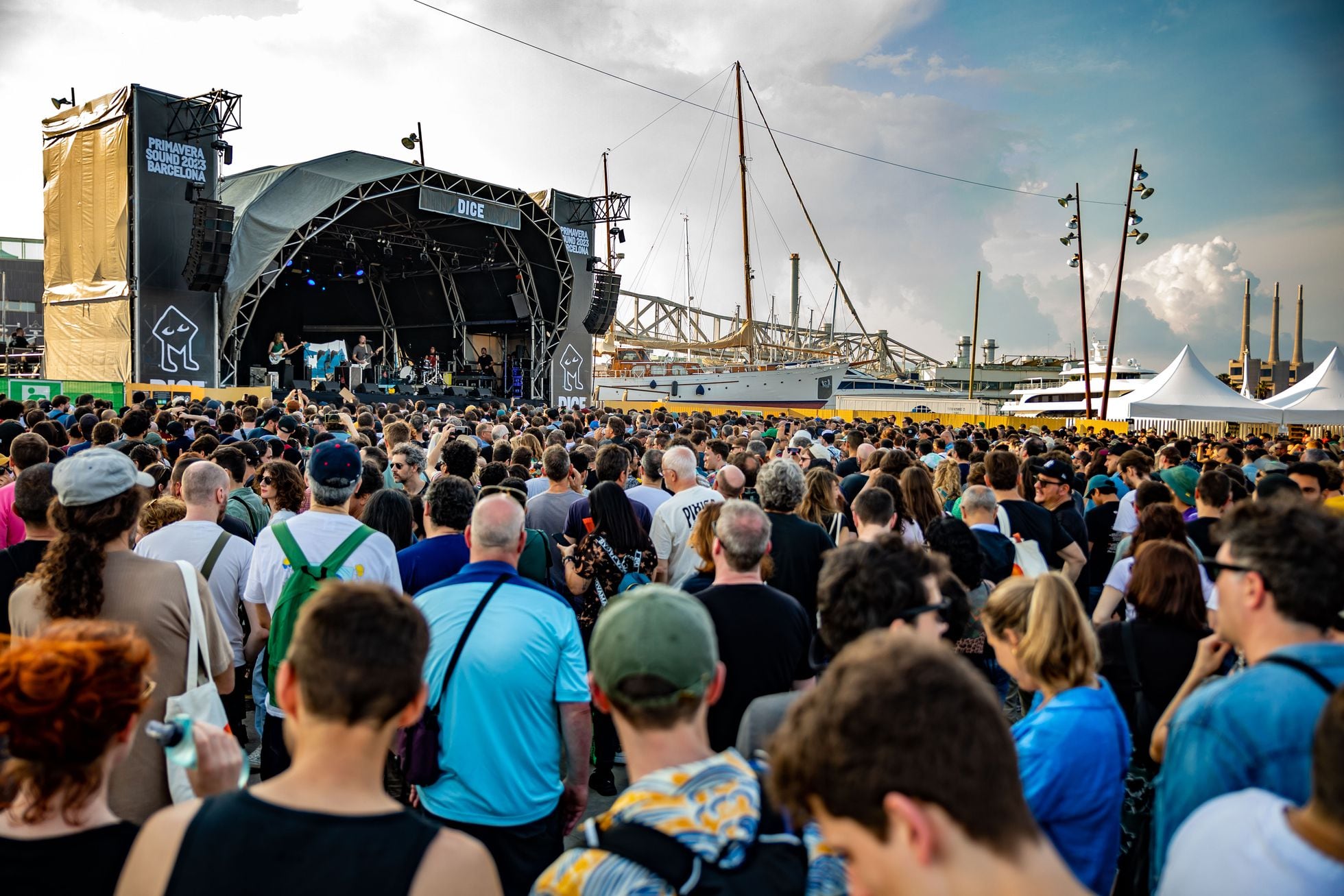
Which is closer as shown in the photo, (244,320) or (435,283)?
(244,320)

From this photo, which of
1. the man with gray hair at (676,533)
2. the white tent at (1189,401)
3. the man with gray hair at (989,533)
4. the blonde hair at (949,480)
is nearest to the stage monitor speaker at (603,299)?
the white tent at (1189,401)

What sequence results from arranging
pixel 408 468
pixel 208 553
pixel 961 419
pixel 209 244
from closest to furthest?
1. pixel 208 553
2. pixel 408 468
3. pixel 209 244
4. pixel 961 419

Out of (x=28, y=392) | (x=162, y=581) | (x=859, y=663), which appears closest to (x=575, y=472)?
(x=162, y=581)

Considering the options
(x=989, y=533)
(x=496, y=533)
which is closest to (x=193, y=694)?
(x=496, y=533)

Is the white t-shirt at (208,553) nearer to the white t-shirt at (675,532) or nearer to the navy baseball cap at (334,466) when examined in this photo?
the navy baseball cap at (334,466)

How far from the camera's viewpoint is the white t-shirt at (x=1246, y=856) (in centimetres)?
129

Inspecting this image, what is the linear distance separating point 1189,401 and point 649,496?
1861 centimetres

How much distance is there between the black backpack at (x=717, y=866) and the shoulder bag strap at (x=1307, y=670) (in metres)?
1.14

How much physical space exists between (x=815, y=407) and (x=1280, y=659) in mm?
45050

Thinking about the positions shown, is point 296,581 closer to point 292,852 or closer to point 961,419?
point 292,852

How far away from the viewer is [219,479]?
3.79m

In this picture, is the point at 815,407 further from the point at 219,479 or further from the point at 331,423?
the point at 219,479

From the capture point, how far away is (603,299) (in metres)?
27.0

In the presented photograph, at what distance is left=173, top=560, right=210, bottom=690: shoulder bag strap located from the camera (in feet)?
8.47
